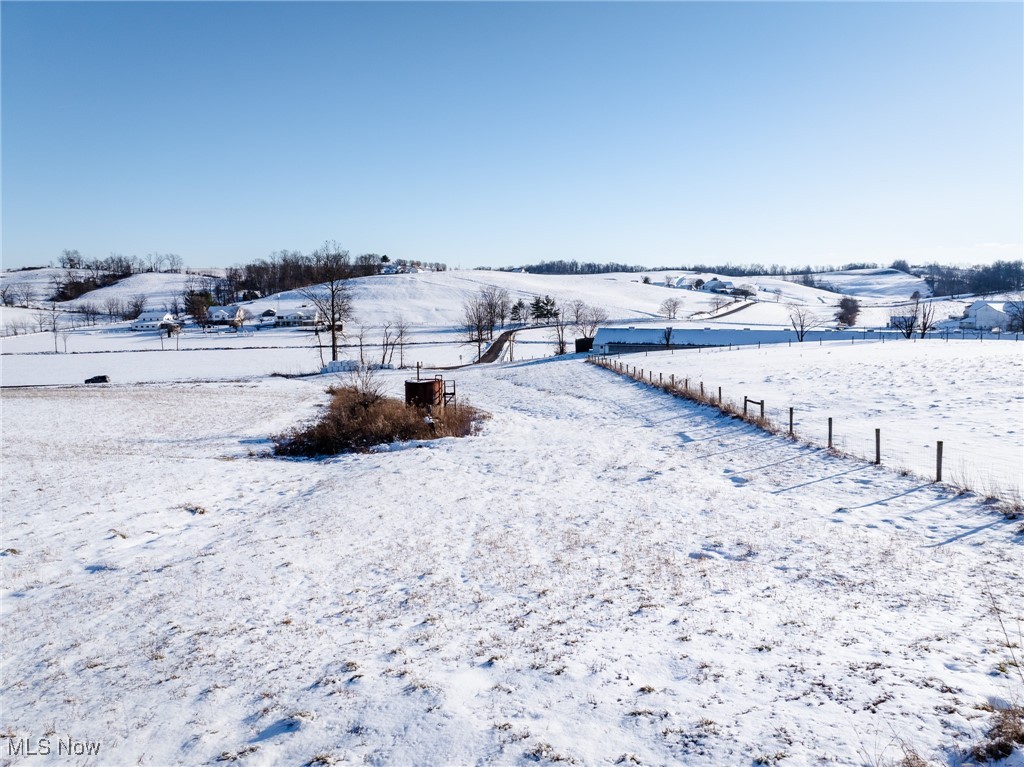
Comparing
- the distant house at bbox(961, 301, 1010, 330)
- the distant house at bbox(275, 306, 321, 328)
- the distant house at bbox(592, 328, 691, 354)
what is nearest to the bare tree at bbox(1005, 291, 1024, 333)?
the distant house at bbox(961, 301, 1010, 330)

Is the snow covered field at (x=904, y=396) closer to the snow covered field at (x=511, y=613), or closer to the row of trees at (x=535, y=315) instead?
the snow covered field at (x=511, y=613)

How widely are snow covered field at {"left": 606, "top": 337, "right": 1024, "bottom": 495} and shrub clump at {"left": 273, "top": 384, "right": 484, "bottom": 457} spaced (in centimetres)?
1304

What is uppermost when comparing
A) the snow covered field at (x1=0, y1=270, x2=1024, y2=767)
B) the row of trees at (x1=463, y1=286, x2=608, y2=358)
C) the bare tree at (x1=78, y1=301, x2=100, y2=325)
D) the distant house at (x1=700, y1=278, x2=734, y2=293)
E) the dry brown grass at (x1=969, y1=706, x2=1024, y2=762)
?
the distant house at (x1=700, y1=278, x2=734, y2=293)

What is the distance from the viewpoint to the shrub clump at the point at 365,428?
21406 millimetres

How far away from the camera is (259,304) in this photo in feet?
447

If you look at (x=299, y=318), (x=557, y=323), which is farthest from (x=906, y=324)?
(x=299, y=318)

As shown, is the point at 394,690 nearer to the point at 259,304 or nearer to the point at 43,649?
the point at 43,649

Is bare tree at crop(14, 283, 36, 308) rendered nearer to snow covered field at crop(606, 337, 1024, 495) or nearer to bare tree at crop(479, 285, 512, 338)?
bare tree at crop(479, 285, 512, 338)

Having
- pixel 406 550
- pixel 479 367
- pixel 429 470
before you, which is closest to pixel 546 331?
pixel 479 367

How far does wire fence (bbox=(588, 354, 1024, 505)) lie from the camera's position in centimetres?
1336

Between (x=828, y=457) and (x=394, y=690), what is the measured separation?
47.6 ft

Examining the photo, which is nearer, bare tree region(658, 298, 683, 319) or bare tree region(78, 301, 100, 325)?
bare tree region(658, 298, 683, 319)

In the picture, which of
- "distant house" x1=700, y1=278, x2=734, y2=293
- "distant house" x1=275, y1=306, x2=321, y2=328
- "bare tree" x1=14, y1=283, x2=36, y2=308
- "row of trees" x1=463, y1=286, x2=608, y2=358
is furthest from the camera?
"distant house" x1=700, y1=278, x2=734, y2=293

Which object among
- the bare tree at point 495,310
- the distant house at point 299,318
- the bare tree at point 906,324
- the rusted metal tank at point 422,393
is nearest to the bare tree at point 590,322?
the bare tree at point 495,310
